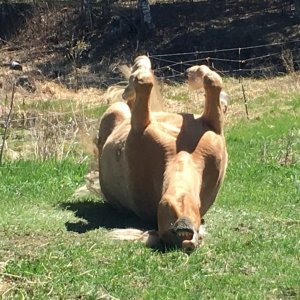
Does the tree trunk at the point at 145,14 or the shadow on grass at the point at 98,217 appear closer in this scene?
the shadow on grass at the point at 98,217

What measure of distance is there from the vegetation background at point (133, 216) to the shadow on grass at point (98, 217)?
0.01 meters

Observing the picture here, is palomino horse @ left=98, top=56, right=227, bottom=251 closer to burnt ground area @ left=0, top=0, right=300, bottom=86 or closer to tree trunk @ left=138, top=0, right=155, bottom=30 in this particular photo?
burnt ground area @ left=0, top=0, right=300, bottom=86

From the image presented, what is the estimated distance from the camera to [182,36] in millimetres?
33719

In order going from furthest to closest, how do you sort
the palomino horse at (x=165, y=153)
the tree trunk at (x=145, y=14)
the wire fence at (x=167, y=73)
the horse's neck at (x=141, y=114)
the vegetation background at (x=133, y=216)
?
the tree trunk at (x=145, y=14)
the wire fence at (x=167, y=73)
the horse's neck at (x=141, y=114)
the palomino horse at (x=165, y=153)
the vegetation background at (x=133, y=216)

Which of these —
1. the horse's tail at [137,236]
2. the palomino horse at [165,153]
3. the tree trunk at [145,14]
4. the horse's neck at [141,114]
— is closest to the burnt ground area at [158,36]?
the tree trunk at [145,14]

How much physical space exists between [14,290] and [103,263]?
32.5 inches

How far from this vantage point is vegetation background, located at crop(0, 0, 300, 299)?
5.76 m

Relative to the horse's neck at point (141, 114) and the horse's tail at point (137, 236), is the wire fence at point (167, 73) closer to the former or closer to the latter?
the horse's neck at point (141, 114)

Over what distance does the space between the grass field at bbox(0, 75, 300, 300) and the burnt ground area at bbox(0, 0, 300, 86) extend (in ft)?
57.9

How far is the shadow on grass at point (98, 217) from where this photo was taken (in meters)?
7.54

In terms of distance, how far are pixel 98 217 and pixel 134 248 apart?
1519 mm

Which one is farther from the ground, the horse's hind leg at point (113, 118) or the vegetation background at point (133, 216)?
the horse's hind leg at point (113, 118)

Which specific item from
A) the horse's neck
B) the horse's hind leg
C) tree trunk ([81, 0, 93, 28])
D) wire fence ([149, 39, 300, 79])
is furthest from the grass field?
tree trunk ([81, 0, 93, 28])

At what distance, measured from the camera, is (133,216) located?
7.99m
